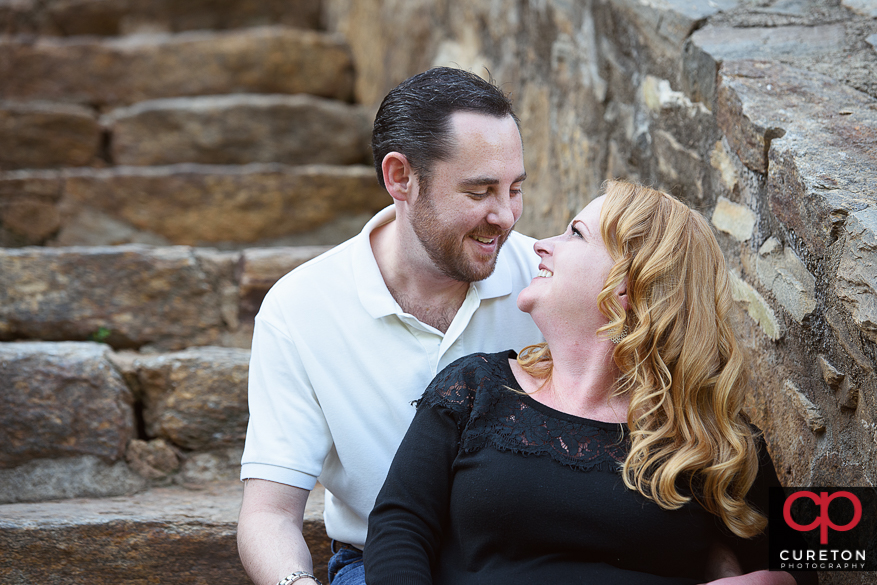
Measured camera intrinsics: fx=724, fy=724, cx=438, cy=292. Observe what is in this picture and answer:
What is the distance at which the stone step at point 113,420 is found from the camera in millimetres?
1974

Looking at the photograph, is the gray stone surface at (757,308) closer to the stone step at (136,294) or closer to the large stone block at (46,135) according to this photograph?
the stone step at (136,294)

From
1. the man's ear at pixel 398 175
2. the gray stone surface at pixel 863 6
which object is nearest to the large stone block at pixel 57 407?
the man's ear at pixel 398 175

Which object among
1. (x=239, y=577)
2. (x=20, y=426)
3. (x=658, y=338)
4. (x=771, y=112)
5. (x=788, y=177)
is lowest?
(x=239, y=577)

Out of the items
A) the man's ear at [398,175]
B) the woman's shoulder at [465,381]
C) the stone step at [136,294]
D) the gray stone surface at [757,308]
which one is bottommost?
the stone step at [136,294]

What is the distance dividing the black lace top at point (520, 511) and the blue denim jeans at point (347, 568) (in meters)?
0.23

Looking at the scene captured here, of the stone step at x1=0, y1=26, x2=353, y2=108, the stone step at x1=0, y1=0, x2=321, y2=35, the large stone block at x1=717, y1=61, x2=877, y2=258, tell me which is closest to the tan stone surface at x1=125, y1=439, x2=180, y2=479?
the large stone block at x1=717, y1=61, x2=877, y2=258

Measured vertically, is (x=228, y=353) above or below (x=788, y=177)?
below

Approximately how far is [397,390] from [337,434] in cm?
16

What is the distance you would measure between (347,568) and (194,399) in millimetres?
770

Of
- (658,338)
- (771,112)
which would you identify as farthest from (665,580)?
(771,112)

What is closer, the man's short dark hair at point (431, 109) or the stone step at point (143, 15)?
the man's short dark hair at point (431, 109)

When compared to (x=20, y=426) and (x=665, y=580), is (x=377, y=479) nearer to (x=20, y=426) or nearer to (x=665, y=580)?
(x=665, y=580)

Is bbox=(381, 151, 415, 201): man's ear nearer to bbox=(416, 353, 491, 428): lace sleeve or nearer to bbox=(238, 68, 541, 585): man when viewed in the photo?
bbox=(238, 68, 541, 585): man

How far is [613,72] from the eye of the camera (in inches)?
84.9
